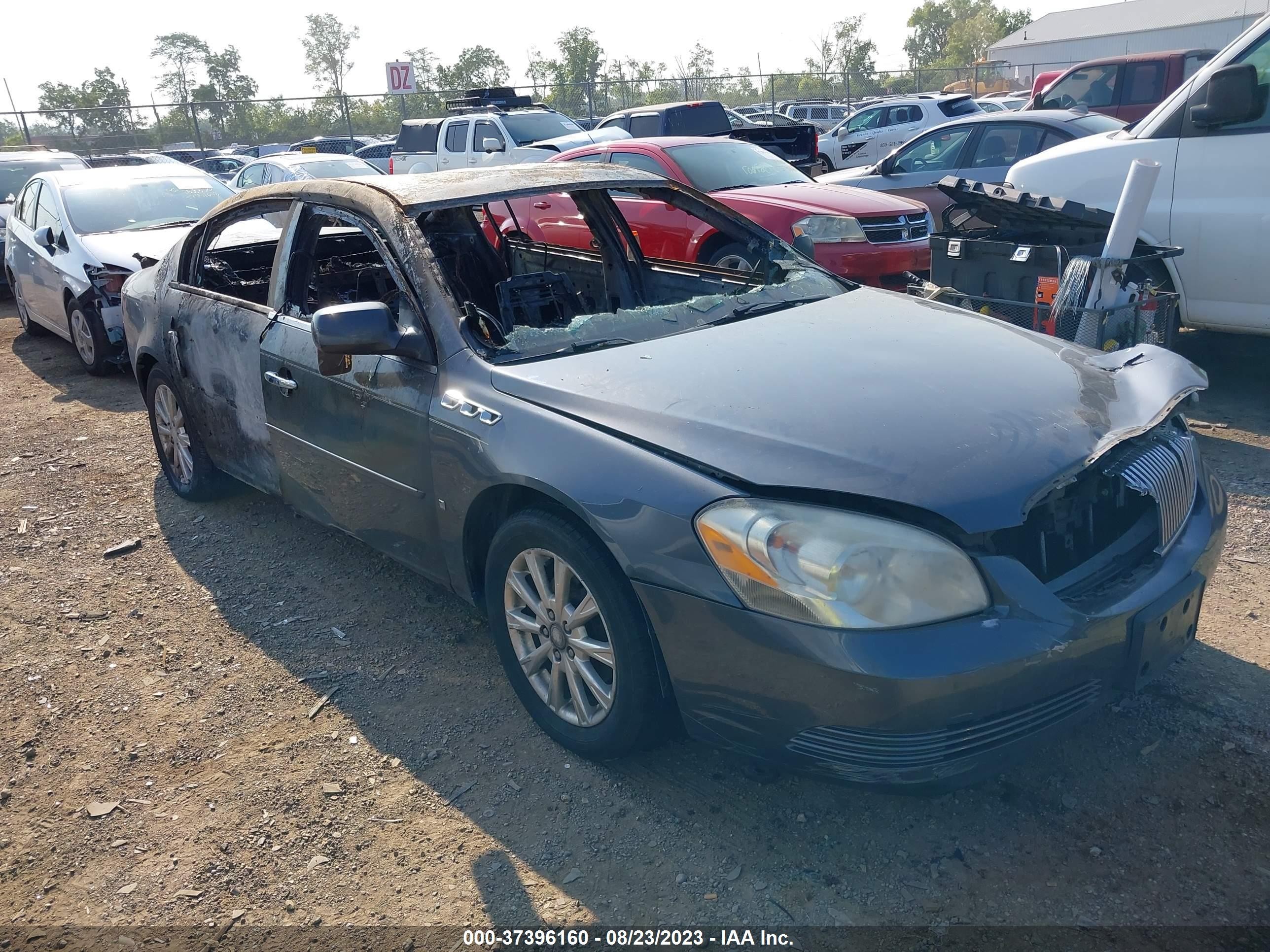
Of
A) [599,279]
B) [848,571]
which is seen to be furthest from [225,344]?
[848,571]

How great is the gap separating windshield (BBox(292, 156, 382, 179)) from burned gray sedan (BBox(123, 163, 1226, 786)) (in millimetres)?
9001

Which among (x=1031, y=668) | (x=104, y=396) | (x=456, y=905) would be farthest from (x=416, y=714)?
(x=104, y=396)

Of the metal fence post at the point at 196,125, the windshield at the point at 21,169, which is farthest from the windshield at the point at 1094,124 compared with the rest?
the metal fence post at the point at 196,125

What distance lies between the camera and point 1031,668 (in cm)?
224

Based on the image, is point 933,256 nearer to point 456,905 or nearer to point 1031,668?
point 1031,668

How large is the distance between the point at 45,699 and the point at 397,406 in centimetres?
169

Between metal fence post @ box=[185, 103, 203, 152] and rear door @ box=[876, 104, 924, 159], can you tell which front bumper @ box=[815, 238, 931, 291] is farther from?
metal fence post @ box=[185, 103, 203, 152]

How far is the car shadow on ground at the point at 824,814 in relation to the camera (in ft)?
7.89

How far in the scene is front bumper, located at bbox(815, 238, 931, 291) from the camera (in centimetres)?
777

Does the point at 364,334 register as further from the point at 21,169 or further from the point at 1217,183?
the point at 21,169

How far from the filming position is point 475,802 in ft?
9.38

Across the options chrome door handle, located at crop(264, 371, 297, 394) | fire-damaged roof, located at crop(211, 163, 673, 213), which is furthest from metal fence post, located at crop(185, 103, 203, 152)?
chrome door handle, located at crop(264, 371, 297, 394)

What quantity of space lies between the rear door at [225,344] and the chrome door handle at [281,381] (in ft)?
0.34

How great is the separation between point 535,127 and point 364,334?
14.1 metres
